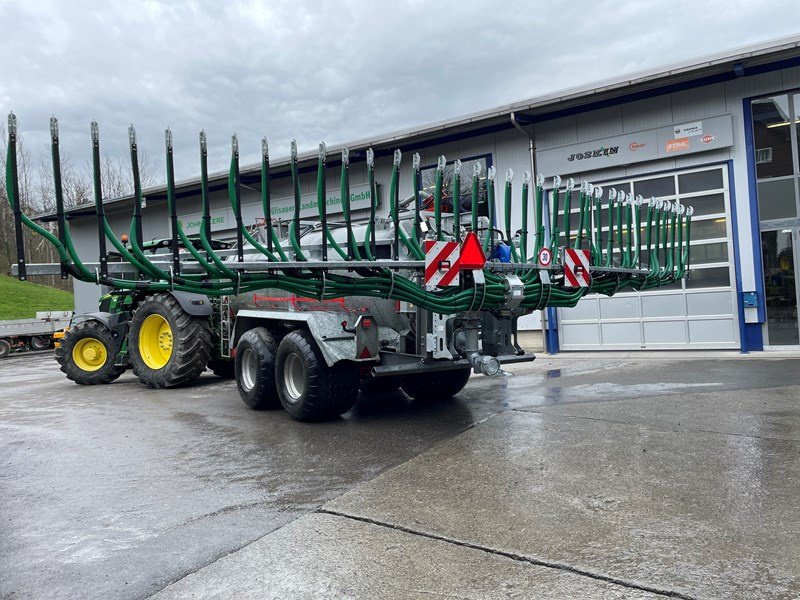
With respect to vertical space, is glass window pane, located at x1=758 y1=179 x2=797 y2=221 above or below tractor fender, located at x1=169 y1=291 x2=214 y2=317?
above

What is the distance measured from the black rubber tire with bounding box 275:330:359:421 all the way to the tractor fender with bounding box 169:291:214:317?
10.2 feet

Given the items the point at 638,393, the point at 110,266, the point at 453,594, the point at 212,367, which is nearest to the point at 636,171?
the point at 638,393

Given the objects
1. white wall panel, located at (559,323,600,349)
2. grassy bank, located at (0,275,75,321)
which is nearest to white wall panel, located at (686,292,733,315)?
white wall panel, located at (559,323,600,349)

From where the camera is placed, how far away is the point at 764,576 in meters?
2.85

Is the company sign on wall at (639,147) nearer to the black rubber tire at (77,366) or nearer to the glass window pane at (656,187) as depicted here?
the glass window pane at (656,187)

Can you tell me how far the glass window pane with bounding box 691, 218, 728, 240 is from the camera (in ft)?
37.5

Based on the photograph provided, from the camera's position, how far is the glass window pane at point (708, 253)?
11.4m

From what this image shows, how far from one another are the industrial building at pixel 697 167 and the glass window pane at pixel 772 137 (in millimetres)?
17

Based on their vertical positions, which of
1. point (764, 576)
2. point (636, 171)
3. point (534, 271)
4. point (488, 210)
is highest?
point (636, 171)

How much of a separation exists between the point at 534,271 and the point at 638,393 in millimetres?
2121

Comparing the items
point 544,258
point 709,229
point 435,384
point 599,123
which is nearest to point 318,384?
point 435,384

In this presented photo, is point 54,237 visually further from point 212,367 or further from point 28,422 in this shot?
point 212,367

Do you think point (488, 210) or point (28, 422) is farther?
point (28, 422)

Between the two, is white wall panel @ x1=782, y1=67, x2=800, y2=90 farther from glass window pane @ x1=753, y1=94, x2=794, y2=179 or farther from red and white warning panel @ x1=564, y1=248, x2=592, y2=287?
red and white warning panel @ x1=564, y1=248, x2=592, y2=287
